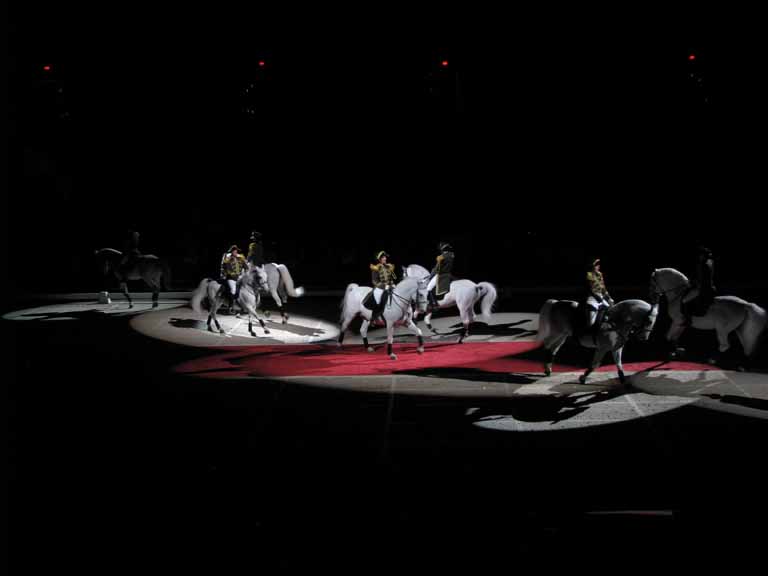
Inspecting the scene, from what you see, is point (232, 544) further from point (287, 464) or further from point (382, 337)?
point (382, 337)

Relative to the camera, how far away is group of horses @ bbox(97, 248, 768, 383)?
9.50m

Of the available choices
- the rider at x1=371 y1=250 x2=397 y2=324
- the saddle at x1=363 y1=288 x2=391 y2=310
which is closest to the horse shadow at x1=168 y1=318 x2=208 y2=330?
the saddle at x1=363 y1=288 x2=391 y2=310

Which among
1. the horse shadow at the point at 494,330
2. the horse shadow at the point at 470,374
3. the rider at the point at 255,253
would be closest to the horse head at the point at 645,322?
the horse shadow at the point at 470,374

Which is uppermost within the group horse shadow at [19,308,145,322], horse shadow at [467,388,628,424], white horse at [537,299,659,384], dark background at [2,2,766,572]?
dark background at [2,2,766,572]

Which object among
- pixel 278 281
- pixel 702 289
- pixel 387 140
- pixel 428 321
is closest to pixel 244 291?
pixel 278 281

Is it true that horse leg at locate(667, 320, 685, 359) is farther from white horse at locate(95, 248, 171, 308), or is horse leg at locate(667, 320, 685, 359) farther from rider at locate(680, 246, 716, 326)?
white horse at locate(95, 248, 171, 308)

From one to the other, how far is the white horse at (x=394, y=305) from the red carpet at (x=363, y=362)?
0.35 meters

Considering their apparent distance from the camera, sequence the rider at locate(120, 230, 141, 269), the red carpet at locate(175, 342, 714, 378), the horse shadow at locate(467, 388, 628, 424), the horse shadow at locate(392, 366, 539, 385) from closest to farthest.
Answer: the horse shadow at locate(467, 388, 628, 424)
the horse shadow at locate(392, 366, 539, 385)
the red carpet at locate(175, 342, 714, 378)
the rider at locate(120, 230, 141, 269)

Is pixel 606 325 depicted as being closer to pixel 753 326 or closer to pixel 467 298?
pixel 753 326

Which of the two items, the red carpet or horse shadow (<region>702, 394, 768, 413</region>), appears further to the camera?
the red carpet

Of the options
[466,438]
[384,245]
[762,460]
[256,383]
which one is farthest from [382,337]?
[384,245]

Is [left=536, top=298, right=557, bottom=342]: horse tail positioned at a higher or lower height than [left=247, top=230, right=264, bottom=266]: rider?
lower

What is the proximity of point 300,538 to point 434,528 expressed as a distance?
3.46 ft

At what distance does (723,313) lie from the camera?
10.5 metres
